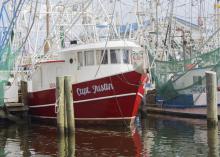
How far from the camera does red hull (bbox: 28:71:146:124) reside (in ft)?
74.3

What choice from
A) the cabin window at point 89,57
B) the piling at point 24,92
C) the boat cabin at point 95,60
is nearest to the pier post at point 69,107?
the boat cabin at point 95,60

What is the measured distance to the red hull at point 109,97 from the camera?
892 inches

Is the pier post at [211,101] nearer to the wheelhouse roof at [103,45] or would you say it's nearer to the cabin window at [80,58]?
the wheelhouse roof at [103,45]

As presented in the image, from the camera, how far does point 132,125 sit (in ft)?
79.4

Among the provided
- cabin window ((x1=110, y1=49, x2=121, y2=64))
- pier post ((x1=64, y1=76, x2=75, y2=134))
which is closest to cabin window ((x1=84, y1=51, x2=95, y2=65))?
cabin window ((x1=110, y1=49, x2=121, y2=64))

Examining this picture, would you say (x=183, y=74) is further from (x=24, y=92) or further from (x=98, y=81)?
(x=24, y=92)

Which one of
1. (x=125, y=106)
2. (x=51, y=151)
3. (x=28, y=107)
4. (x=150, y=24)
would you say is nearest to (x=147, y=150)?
(x=51, y=151)

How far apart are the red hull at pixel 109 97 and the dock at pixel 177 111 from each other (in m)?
4.93

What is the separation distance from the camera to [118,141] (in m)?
19.4

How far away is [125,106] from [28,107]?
5934 mm

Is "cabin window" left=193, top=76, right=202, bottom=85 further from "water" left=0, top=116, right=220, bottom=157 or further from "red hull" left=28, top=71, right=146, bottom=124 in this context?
"red hull" left=28, top=71, right=146, bottom=124

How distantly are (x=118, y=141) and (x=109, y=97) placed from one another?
12.7 feet

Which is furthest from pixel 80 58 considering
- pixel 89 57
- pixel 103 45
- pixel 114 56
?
pixel 114 56

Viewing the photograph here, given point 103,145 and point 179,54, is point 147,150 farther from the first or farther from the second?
point 179,54
